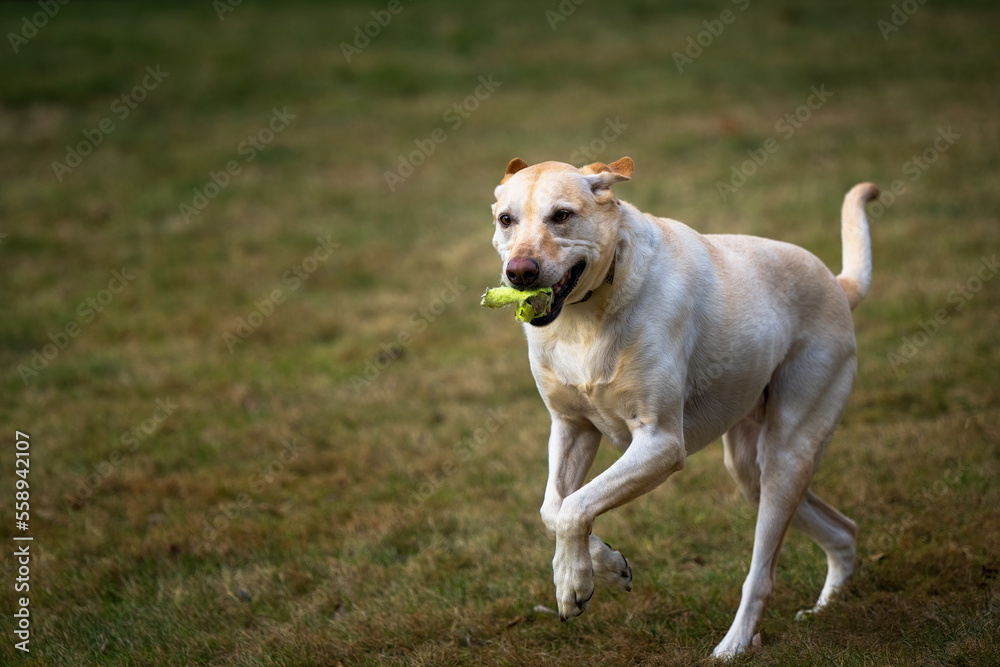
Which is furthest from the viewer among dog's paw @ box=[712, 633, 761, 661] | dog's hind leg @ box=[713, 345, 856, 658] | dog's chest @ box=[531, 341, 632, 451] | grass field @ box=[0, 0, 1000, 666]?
grass field @ box=[0, 0, 1000, 666]

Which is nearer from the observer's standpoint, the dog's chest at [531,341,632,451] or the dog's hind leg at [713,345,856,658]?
the dog's chest at [531,341,632,451]

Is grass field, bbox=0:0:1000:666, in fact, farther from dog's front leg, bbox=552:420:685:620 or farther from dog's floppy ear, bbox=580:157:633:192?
dog's floppy ear, bbox=580:157:633:192

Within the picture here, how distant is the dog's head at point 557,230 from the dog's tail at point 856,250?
1785 mm

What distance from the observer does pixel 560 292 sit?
12.0 feet

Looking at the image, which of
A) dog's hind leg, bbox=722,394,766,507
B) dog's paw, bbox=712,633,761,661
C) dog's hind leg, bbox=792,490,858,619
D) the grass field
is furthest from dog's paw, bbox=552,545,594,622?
dog's hind leg, bbox=792,490,858,619

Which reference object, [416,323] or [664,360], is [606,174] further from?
[416,323]

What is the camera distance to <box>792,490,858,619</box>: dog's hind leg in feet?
15.6

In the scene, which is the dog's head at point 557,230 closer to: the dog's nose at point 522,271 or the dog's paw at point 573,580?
the dog's nose at point 522,271

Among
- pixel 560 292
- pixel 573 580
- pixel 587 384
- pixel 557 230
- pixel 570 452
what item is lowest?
pixel 573 580

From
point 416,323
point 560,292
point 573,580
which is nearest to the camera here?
point 560,292

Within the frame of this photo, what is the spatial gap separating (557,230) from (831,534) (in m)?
2.30

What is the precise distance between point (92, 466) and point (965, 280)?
8.39 m

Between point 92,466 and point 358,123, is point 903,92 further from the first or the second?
point 92,466

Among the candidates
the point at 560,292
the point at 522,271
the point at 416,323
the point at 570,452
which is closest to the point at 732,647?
the point at 570,452
